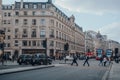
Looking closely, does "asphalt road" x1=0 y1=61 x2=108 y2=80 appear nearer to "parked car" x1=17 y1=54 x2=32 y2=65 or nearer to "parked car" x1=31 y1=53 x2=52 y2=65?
"parked car" x1=31 y1=53 x2=52 y2=65

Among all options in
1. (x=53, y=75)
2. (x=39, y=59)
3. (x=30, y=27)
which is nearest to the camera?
(x=53, y=75)

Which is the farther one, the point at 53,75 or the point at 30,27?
the point at 30,27

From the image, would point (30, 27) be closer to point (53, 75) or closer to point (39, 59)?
point (39, 59)

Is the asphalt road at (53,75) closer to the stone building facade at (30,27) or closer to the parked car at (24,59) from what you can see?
the parked car at (24,59)

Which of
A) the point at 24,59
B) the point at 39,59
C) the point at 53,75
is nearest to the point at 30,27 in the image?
the point at 24,59

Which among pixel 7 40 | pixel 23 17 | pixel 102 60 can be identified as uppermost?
pixel 23 17

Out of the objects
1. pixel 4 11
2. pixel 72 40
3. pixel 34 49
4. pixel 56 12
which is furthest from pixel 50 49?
pixel 72 40

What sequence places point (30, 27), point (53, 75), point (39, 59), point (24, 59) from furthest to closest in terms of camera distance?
point (30, 27), point (24, 59), point (39, 59), point (53, 75)

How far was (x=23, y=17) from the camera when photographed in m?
94.8

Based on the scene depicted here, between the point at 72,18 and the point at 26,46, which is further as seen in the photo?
the point at 72,18

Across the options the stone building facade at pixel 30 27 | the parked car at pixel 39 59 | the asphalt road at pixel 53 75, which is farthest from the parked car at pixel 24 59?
the stone building facade at pixel 30 27

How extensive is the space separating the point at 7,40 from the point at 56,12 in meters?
17.7

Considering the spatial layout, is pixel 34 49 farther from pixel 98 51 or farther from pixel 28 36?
pixel 98 51

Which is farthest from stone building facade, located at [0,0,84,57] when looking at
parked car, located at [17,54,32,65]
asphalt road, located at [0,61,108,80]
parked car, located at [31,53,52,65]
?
asphalt road, located at [0,61,108,80]
